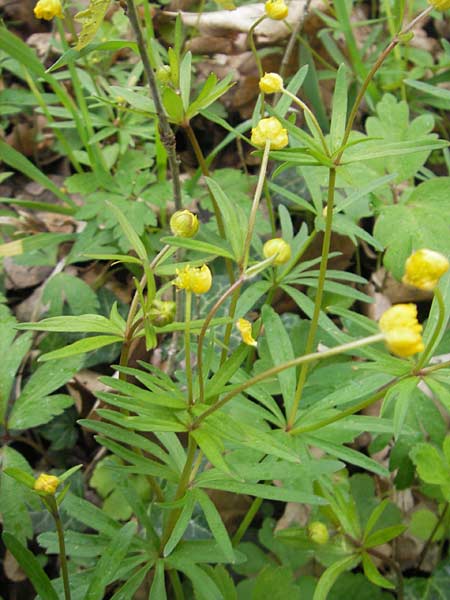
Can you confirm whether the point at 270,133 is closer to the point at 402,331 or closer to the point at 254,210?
the point at 254,210

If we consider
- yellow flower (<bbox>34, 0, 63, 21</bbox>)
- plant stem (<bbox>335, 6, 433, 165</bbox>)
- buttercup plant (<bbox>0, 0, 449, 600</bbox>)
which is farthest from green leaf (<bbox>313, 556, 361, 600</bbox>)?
yellow flower (<bbox>34, 0, 63, 21</bbox>)

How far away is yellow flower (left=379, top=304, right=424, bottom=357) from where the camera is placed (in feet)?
2.20

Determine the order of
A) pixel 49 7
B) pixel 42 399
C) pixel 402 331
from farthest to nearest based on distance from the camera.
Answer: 1. pixel 42 399
2. pixel 49 7
3. pixel 402 331

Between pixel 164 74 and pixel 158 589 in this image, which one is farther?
pixel 164 74

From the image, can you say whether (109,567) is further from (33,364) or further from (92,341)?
(33,364)

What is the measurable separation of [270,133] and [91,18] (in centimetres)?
39

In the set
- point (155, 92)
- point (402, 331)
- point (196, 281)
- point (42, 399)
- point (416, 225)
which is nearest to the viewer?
point (402, 331)

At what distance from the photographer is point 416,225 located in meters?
1.51

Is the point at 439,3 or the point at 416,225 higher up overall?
the point at 439,3

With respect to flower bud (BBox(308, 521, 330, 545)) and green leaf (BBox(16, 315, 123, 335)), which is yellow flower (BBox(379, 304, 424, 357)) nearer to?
green leaf (BBox(16, 315, 123, 335))

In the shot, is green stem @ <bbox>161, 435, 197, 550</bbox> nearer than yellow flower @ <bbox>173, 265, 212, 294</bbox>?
No

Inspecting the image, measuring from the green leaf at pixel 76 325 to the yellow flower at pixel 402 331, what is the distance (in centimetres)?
51

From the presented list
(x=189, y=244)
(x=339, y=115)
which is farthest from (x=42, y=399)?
(x=339, y=115)

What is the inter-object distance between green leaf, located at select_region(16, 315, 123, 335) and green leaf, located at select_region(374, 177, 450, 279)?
0.80 meters
